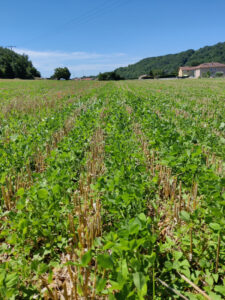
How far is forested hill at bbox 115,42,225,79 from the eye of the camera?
142587 millimetres

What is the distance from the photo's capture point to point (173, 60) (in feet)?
544

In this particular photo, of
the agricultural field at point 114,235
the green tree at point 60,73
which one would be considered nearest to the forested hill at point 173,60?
the green tree at point 60,73

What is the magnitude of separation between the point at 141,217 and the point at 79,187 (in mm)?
1932

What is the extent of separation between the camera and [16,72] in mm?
76438

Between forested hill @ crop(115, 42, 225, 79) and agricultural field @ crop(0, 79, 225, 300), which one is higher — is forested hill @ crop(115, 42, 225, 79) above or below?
above

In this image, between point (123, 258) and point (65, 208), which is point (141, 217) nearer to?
point (123, 258)

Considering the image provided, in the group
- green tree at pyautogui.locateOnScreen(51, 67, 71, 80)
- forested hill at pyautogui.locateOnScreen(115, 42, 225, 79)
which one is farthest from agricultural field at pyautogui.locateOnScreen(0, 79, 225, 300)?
Result: forested hill at pyautogui.locateOnScreen(115, 42, 225, 79)

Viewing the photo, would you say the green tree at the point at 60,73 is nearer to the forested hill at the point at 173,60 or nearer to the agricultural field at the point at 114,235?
the forested hill at the point at 173,60

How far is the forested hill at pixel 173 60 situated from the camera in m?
143

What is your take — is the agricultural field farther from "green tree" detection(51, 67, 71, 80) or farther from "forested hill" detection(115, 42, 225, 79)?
"forested hill" detection(115, 42, 225, 79)

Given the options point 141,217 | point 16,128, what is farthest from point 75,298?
point 16,128

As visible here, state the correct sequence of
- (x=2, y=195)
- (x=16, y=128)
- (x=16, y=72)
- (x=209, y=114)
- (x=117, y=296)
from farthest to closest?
(x=16, y=72), (x=209, y=114), (x=16, y=128), (x=2, y=195), (x=117, y=296)

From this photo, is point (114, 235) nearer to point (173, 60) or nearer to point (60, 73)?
point (60, 73)

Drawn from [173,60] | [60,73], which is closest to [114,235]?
[60,73]
